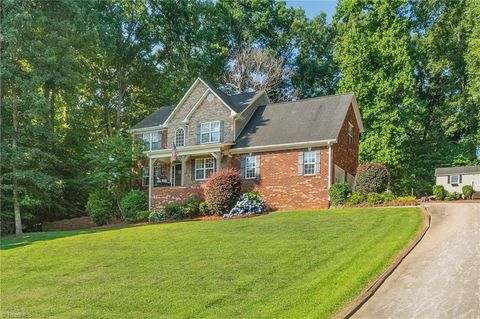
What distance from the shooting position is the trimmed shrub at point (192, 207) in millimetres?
25188

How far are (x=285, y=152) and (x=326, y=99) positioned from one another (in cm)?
436

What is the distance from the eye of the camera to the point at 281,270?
1109cm

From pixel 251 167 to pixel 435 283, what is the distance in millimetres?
17053

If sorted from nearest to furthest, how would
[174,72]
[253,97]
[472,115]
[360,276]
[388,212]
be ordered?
[360,276], [388,212], [253,97], [472,115], [174,72]

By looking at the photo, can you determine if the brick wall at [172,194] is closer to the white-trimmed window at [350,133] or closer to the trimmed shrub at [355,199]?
the trimmed shrub at [355,199]

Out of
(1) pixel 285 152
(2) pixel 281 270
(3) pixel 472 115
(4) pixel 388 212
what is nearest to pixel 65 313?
(2) pixel 281 270

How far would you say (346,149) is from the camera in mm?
26891

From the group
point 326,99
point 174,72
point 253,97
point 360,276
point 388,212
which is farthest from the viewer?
point 174,72

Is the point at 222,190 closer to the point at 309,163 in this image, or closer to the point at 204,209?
the point at 204,209

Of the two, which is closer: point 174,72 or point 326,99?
point 326,99

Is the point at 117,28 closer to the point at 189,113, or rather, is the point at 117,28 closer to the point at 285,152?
the point at 189,113

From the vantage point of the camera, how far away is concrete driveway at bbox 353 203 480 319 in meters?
8.24

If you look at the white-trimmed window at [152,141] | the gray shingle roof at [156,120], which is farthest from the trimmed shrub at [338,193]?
the gray shingle roof at [156,120]

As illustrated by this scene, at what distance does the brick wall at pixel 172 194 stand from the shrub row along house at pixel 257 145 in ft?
0.18
